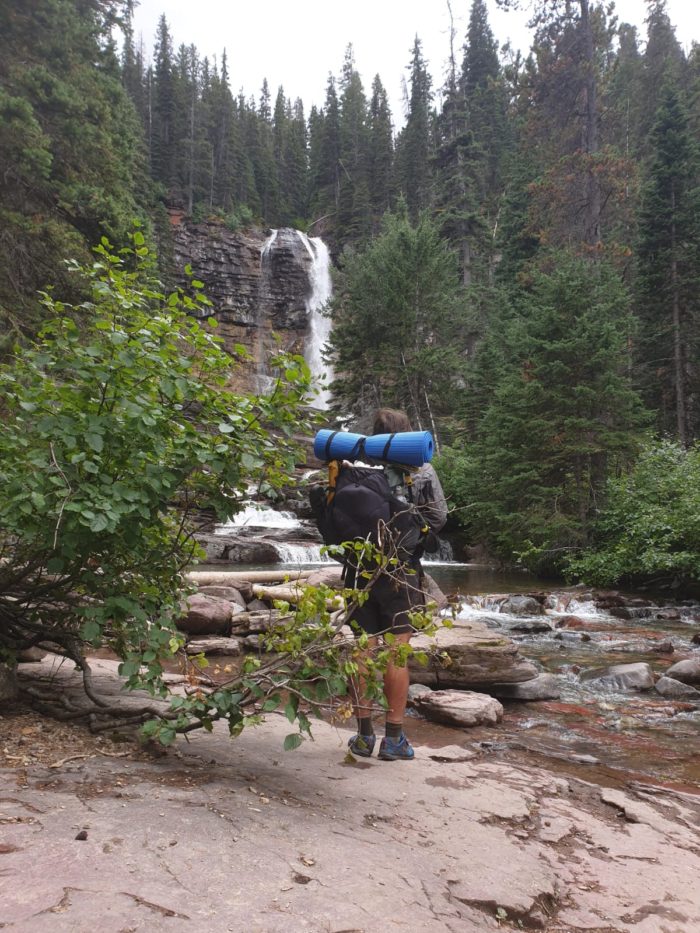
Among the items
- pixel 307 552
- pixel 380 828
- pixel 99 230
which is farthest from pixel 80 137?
pixel 380 828

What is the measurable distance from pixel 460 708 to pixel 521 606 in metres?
7.17

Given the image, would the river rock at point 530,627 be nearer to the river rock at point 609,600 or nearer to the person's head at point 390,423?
the river rock at point 609,600

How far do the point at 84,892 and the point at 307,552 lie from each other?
58.7 feet

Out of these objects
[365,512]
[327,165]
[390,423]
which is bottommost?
[365,512]

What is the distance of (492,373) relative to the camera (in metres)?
24.6

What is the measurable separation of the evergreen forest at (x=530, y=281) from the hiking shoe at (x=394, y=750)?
3.16 meters

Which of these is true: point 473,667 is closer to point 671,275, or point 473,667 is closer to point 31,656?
point 31,656

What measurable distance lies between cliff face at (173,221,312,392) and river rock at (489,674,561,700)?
38658mm

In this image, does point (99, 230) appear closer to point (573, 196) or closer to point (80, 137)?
point (80, 137)

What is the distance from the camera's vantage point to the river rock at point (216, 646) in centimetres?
674

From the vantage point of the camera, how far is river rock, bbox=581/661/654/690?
6.74m

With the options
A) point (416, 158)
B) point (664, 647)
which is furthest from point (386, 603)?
point (416, 158)

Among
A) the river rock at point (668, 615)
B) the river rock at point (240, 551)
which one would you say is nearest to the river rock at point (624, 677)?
the river rock at point (668, 615)

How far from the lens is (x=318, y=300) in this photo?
150 feet
